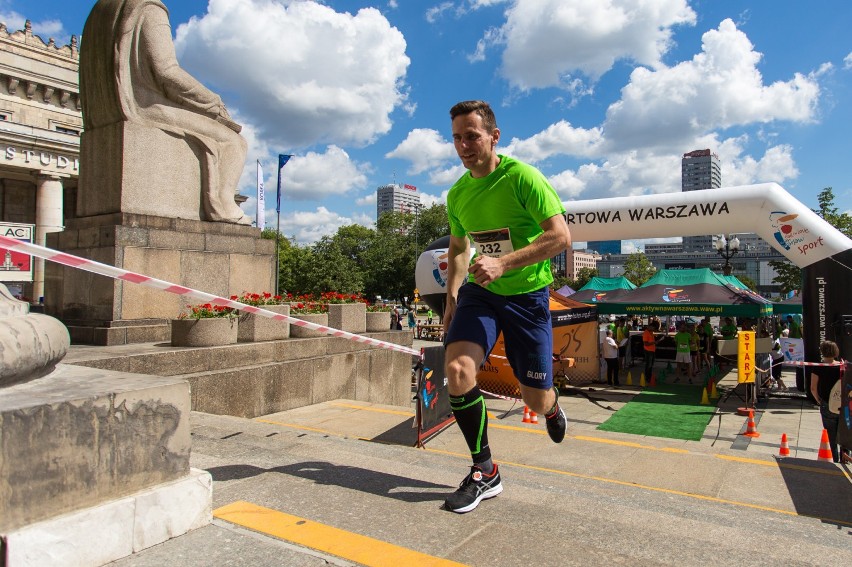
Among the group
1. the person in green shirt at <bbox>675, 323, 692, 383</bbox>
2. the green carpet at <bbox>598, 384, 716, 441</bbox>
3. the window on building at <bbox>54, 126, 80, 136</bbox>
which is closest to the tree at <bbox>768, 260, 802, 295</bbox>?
the person in green shirt at <bbox>675, 323, 692, 383</bbox>

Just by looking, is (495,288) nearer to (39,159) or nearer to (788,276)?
(788,276)

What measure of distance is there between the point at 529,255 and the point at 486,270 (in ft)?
1.09

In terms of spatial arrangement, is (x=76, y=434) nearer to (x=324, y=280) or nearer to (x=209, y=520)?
(x=209, y=520)

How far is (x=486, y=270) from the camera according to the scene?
2.78m

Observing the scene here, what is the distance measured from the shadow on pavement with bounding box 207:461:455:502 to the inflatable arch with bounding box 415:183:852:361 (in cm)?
1016

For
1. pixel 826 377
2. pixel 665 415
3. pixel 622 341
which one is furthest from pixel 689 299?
pixel 826 377

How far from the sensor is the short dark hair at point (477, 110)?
3326mm

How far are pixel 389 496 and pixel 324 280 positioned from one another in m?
47.7

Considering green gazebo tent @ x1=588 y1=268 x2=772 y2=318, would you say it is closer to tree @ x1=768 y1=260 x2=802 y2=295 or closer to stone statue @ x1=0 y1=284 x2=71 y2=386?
stone statue @ x1=0 y1=284 x2=71 y2=386

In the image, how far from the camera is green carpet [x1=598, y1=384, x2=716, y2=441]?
1022 cm

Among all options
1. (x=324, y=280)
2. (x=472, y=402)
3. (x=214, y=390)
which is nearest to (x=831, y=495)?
(x=472, y=402)

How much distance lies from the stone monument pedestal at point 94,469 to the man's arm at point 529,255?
1456mm

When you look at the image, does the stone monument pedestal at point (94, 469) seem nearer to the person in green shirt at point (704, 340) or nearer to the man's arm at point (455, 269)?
the man's arm at point (455, 269)

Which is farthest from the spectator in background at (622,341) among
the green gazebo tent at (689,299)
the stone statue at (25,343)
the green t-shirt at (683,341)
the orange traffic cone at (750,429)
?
the stone statue at (25,343)
